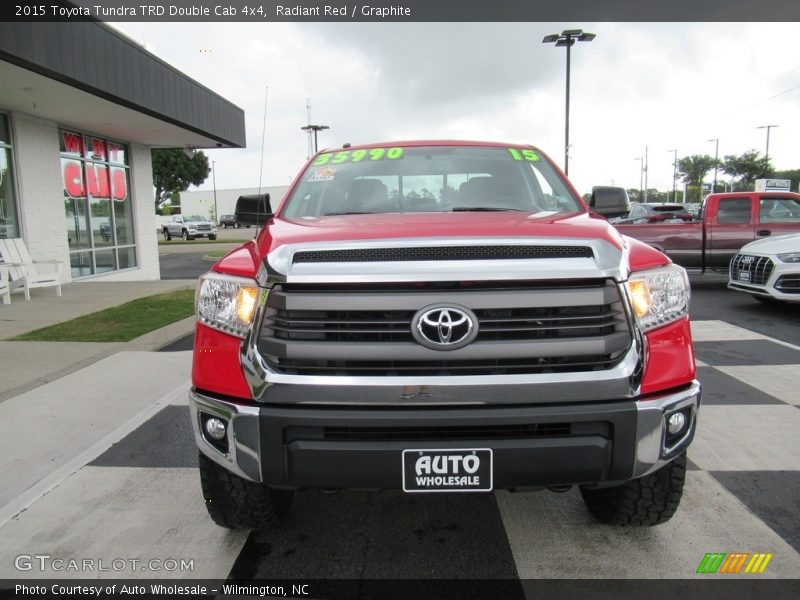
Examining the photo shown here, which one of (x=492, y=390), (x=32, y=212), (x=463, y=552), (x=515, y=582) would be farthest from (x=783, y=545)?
(x=32, y=212)

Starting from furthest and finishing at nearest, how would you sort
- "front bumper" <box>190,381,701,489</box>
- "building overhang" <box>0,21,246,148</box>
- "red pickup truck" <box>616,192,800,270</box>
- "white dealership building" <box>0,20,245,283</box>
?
"red pickup truck" <box>616,192,800,270</box> < "white dealership building" <box>0,20,245,283</box> < "building overhang" <box>0,21,246,148</box> < "front bumper" <box>190,381,701,489</box>

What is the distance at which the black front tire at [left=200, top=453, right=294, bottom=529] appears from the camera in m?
2.44

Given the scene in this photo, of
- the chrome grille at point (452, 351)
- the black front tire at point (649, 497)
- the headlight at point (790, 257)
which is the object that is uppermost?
the chrome grille at point (452, 351)

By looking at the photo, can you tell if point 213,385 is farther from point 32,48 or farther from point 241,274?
point 32,48

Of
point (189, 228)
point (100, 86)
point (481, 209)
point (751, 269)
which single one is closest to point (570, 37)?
point (751, 269)

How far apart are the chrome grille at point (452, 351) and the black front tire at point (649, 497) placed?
2.21ft

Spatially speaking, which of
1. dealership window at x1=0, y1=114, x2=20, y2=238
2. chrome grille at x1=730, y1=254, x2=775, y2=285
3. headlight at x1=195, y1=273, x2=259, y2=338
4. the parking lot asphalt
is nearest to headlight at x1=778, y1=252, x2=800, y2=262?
chrome grille at x1=730, y1=254, x2=775, y2=285

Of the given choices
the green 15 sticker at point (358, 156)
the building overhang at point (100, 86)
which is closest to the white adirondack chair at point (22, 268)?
the building overhang at point (100, 86)

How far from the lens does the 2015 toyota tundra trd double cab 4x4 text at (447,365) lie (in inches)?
81.0

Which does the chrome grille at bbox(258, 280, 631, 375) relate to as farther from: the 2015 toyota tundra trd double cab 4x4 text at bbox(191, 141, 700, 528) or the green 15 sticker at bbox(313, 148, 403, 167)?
the green 15 sticker at bbox(313, 148, 403, 167)

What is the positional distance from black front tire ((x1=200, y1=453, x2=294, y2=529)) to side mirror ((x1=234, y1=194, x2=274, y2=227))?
1.76 metres

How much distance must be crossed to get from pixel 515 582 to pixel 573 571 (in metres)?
0.26

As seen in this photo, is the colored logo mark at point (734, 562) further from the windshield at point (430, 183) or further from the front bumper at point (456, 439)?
the windshield at point (430, 183)

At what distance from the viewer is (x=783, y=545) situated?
8.46ft
